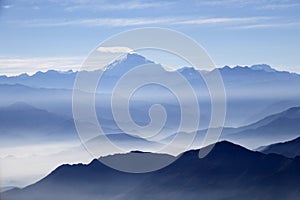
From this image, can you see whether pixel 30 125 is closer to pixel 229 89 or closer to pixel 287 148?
pixel 229 89

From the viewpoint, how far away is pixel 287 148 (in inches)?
182

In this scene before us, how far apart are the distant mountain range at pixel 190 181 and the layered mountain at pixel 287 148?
68 mm

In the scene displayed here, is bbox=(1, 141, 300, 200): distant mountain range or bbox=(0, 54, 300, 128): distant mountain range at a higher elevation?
bbox=(0, 54, 300, 128): distant mountain range

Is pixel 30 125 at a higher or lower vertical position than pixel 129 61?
lower

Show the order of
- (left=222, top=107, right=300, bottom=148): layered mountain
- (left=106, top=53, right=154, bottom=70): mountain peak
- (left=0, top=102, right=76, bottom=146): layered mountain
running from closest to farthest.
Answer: (left=106, top=53, right=154, bottom=70): mountain peak < (left=222, top=107, right=300, bottom=148): layered mountain < (left=0, top=102, right=76, bottom=146): layered mountain

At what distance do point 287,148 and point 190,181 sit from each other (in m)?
1.17

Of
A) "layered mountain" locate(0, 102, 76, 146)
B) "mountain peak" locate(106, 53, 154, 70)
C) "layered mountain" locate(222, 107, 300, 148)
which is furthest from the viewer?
"layered mountain" locate(0, 102, 76, 146)

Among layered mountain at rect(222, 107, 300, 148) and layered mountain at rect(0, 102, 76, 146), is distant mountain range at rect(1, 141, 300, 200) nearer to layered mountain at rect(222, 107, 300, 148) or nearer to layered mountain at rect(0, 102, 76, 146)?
layered mountain at rect(222, 107, 300, 148)

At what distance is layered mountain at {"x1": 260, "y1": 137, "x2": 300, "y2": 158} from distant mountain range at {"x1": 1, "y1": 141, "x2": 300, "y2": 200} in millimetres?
68

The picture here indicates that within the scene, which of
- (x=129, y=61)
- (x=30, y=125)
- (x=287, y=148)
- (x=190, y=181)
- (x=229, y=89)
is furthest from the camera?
(x=30, y=125)

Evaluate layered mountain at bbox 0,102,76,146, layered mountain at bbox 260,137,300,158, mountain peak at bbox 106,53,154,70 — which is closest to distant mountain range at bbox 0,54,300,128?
mountain peak at bbox 106,53,154,70

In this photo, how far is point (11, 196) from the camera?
14.7ft

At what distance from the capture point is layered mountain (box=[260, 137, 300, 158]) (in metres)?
4.52

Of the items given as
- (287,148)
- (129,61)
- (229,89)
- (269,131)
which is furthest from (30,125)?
(287,148)
